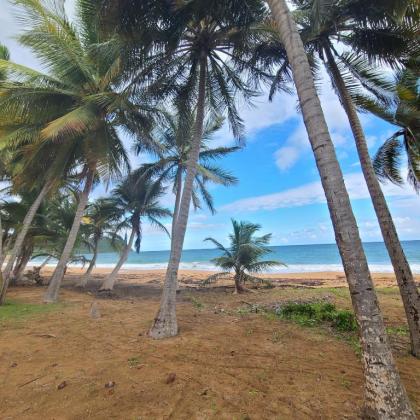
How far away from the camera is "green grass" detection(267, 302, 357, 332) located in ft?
18.9

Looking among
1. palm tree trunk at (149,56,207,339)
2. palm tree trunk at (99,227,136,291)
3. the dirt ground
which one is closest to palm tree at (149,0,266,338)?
palm tree trunk at (149,56,207,339)

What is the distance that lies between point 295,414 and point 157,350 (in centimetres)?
271

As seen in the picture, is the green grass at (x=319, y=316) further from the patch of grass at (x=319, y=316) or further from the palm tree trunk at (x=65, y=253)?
the palm tree trunk at (x=65, y=253)

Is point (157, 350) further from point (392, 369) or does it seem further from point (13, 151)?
point (13, 151)

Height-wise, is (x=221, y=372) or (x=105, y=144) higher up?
(x=105, y=144)

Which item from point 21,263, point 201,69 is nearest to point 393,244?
point 201,69

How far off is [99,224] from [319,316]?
1291cm

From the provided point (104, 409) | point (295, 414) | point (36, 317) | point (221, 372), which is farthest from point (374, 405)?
point (36, 317)

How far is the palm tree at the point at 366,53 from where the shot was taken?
4.75 metres

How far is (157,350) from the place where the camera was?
4883 millimetres

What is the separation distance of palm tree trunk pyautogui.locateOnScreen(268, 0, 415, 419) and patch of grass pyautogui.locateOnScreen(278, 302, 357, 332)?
337cm

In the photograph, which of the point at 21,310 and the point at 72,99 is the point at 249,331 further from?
the point at 72,99

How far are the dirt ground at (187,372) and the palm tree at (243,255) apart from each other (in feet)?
20.3

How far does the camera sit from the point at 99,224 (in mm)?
15664
